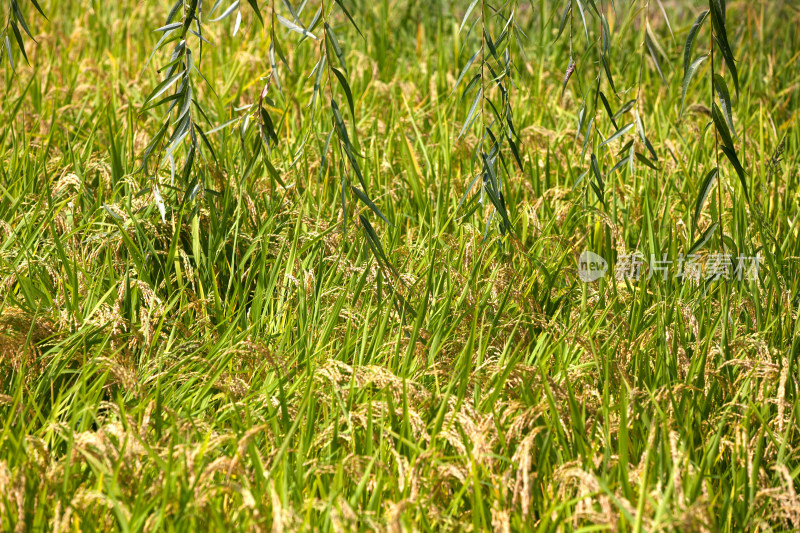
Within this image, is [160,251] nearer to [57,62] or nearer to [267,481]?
[267,481]

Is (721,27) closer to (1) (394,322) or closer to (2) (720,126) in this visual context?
(2) (720,126)

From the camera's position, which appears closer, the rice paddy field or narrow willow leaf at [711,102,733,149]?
the rice paddy field

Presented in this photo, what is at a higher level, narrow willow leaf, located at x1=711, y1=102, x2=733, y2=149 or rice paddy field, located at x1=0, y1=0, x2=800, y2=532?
narrow willow leaf, located at x1=711, y1=102, x2=733, y2=149

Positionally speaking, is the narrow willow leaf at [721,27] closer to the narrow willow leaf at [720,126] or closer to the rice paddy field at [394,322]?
the rice paddy field at [394,322]

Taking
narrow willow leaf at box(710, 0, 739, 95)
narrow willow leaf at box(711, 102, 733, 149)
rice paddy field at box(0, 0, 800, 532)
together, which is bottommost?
rice paddy field at box(0, 0, 800, 532)

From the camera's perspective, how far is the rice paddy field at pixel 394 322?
165cm

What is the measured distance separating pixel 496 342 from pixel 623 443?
0.64m

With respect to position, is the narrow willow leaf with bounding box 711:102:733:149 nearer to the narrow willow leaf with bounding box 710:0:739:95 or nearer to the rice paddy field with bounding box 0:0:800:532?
the rice paddy field with bounding box 0:0:800:532

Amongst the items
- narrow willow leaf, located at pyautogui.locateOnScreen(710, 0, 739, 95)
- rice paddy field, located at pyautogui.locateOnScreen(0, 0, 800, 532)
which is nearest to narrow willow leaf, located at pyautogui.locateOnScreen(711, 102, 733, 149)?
rice paddy field, located at pyautogui.locateOnScreen(0, 0, 800, 532)

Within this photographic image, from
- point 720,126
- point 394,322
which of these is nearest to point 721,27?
point 720,126

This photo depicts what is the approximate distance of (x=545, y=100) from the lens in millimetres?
4039

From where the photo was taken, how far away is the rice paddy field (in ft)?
5.41

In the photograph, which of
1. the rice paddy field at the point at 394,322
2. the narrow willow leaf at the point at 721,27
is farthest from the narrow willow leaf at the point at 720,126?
the narrow willow leaf at the point at 721,27

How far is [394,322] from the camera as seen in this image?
2342 millimetres
